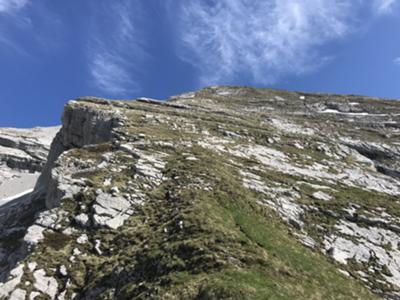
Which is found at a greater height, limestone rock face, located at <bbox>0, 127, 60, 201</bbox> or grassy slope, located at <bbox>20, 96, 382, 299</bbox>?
limestone rock face, located at <bbox>0, 127, 60, 201</bbox>

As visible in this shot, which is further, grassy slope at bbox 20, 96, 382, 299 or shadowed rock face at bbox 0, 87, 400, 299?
shadowed rock face at bbox 0, 87, 400, 299

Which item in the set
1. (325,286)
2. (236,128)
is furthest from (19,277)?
(236,128)

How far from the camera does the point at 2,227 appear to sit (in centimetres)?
3481

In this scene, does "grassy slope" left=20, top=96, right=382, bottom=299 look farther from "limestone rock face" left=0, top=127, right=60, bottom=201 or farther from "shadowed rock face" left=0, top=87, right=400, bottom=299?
"limestone rock face" left=0, top=127, right=60, bottom=201

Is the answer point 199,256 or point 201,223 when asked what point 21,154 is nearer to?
point 201,223

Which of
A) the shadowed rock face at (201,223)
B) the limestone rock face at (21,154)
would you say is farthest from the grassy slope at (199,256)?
the limestone rock face at (21,154)

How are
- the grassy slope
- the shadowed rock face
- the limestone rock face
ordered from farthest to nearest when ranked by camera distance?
1. the limestone rock face
2. the shadowed rock face
3. the grassy slope

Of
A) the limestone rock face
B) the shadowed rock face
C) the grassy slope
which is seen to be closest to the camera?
the grassy slope

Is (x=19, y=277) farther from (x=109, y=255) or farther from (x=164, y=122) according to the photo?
(x=164, y=122)

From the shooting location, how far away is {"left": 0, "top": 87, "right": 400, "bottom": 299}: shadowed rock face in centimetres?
1825

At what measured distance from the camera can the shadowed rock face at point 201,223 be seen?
59.9 feet

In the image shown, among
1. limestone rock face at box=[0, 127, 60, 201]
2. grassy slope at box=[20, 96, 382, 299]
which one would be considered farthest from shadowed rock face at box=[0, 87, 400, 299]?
limestone rock face at box=[0, 127, 60, 201]

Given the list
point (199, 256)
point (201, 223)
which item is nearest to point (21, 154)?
point (201, 223)

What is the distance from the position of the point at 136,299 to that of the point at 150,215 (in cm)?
879
